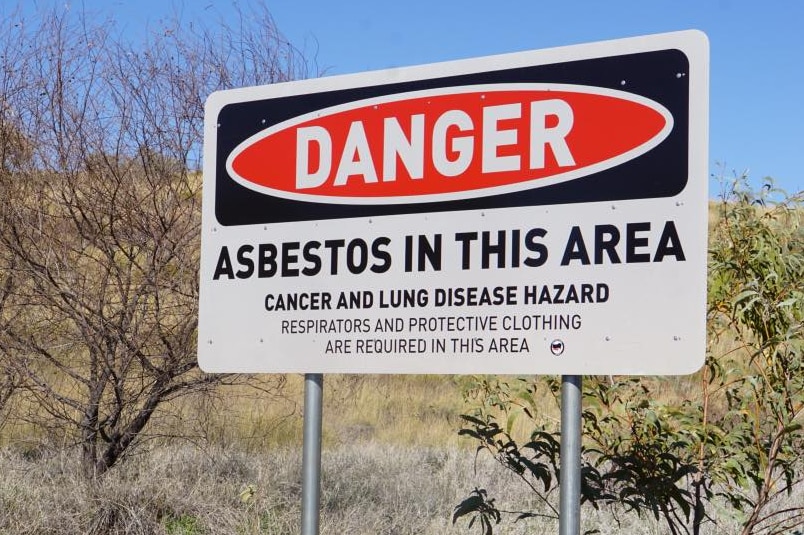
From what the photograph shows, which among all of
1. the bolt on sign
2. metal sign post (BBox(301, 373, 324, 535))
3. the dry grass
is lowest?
the dry grass

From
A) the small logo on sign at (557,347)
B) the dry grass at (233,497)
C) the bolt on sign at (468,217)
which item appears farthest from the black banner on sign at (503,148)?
the dry grass at (233,497)

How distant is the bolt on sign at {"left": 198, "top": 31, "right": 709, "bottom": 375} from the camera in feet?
9.48

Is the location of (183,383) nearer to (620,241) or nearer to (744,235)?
(744,235)

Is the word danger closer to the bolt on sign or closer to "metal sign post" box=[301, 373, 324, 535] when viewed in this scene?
the bolt on sign

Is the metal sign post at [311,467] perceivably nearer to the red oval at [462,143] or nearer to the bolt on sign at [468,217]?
the bolt on sign at [468,217]

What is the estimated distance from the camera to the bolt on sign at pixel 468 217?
2891 mm

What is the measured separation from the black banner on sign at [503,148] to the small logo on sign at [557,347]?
0.41 m

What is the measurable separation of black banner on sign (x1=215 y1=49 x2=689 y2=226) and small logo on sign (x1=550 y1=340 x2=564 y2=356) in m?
0.41

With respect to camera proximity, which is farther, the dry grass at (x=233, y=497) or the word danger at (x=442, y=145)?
the dry grass at (x=233, y=497)

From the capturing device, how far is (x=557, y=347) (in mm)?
2939

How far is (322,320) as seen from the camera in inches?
133

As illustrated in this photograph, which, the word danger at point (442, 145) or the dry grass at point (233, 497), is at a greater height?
the word danger at point (442, 145)

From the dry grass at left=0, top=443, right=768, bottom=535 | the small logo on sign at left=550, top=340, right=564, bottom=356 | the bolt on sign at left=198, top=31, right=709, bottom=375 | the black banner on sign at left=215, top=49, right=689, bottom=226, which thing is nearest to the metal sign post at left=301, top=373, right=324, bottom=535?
the bolt on sign at left=198, top=31, right=709, bottom=375

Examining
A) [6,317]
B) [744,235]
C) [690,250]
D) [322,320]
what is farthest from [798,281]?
[6,317]
